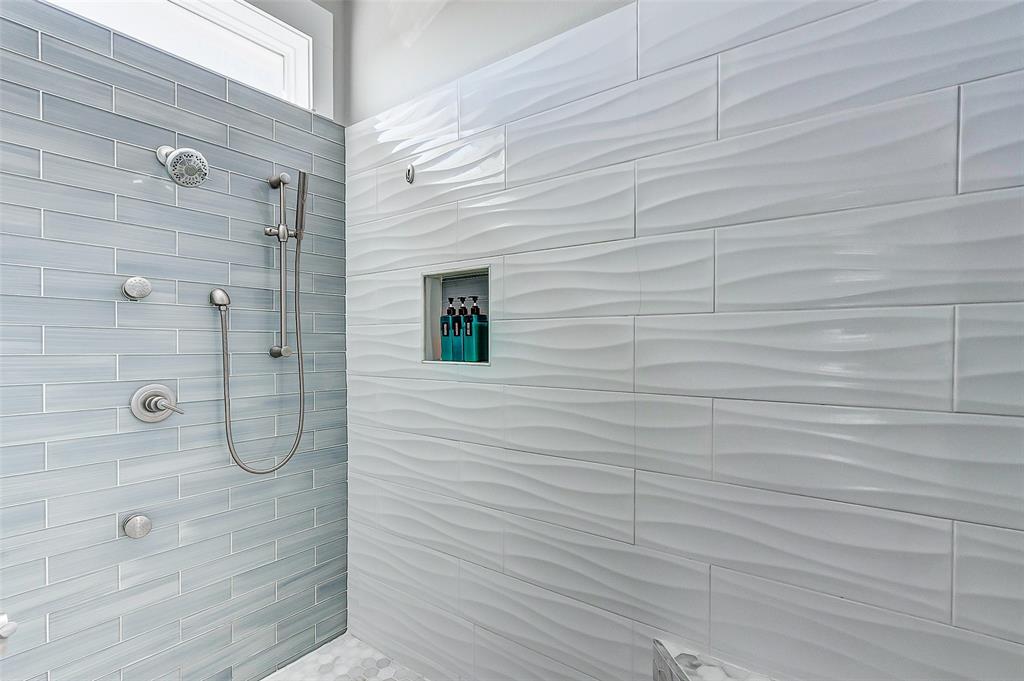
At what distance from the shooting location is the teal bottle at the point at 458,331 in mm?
1736

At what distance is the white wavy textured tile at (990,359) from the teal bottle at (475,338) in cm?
117

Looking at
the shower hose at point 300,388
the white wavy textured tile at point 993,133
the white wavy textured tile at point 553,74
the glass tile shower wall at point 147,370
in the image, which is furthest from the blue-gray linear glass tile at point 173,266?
the white wavy textured tile at point 993,133

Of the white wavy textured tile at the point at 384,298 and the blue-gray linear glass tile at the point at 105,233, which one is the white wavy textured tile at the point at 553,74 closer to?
the white wavy textured tile at the point at 384,298

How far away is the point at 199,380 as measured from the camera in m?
1.67

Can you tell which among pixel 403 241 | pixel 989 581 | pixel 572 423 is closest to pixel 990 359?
pixel 989 581

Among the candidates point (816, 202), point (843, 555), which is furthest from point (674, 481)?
point (816, 202)

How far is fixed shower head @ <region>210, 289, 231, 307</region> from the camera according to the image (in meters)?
1.66

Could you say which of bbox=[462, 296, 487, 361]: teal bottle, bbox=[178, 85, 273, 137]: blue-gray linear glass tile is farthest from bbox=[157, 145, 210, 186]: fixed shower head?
bbox=[462, 296, 487, 361]: teal bottle

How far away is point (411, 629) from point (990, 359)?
6.06 feet

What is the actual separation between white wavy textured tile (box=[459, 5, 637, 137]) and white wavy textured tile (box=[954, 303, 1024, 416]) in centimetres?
91

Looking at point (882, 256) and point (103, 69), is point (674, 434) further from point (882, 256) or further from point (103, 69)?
point (103, 69)

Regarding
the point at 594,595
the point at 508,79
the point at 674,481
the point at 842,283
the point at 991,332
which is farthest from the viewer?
the point at 508,79

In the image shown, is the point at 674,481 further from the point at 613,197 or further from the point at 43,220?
the point at 43,220

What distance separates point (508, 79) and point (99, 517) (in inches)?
67.0
